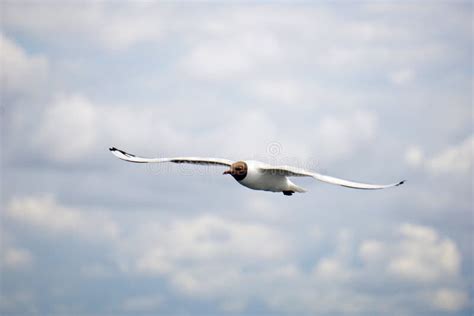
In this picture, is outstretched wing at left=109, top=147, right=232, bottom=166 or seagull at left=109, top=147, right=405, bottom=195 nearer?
seagull at left=109, top=147, right=405, bottom=195

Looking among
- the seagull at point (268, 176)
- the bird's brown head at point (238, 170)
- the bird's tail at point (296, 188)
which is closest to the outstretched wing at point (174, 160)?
the seagull at point (268, 176)

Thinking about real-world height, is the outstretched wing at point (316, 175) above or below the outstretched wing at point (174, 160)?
below

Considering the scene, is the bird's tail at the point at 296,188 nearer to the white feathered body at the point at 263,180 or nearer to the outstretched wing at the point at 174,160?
the white feathered body at the point at 263,180

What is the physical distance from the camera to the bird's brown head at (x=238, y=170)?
74062mm

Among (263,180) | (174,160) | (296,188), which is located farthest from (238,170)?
(174,160)

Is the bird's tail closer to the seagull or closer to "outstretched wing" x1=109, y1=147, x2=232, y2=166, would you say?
the seagull

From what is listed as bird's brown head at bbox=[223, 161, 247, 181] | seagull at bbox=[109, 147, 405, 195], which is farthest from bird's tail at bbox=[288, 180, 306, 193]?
bird's brown head at bbox=[223, 161, 247, 181]

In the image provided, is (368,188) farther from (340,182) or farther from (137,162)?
(137,162)

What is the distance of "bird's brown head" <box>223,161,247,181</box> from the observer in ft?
243

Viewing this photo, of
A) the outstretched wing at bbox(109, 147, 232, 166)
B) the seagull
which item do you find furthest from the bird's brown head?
the outstretched wing at bbox(109, 147, 232, 166)

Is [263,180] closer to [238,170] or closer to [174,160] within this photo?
[238,170]

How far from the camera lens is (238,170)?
74.1 meters

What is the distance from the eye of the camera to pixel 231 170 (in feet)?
244

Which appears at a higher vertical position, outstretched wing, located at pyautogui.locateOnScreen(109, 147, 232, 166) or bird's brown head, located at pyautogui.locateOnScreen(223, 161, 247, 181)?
outstretched wing, located at pyautogui.locateOnScreen(109, 147, 232, 166)
